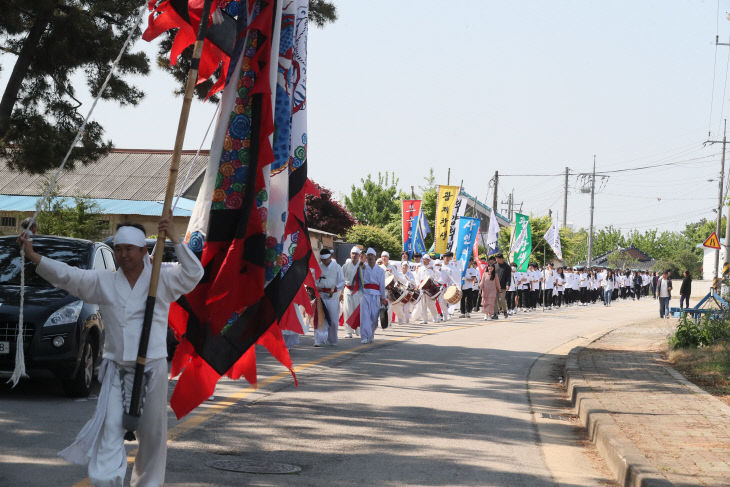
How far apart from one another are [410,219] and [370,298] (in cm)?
1767

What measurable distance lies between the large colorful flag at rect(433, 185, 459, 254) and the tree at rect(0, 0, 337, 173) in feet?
61.6

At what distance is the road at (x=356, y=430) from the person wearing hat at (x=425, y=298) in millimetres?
12954

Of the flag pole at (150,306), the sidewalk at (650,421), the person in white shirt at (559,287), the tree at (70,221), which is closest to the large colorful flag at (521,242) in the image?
the person in white shirt at (559,287)

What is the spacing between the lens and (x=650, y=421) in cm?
950

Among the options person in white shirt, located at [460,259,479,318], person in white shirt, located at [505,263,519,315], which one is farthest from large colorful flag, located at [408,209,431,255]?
person in white shirt, located at [505,263,519,315]

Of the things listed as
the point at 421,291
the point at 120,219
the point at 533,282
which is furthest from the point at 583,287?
the point at 421,291

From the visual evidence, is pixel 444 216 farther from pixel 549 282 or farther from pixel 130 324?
pixel 130 324

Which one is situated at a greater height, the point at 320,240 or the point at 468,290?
the point at 320,240

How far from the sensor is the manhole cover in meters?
7.08

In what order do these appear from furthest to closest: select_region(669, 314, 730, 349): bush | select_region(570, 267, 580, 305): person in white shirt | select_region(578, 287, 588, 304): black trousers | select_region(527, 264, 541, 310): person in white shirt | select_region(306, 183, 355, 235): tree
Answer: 1. select_region(306, 183, 355, 235): tree
2. select_region(578, 287, 588, 304): black trousers
3. select_region(570, 267, 580, 305): person in white shirt
4. select_region(527, 264, 541, 310): person in white shirt
5. select_region(669, 314, 730, 349): bush

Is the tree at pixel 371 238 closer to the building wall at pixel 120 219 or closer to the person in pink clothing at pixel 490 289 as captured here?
the building wall at pixel 120 219

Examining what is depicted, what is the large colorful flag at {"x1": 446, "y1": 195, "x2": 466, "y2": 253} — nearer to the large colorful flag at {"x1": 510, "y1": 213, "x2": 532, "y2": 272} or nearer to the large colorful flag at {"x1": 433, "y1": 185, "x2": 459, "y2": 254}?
the large colorful flag at {"x1": 433, "y1": 185, "x2": 459, "y2": 254}

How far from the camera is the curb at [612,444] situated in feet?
22.5

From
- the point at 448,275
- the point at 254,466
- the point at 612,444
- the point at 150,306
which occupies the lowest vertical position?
the point at 254,466
